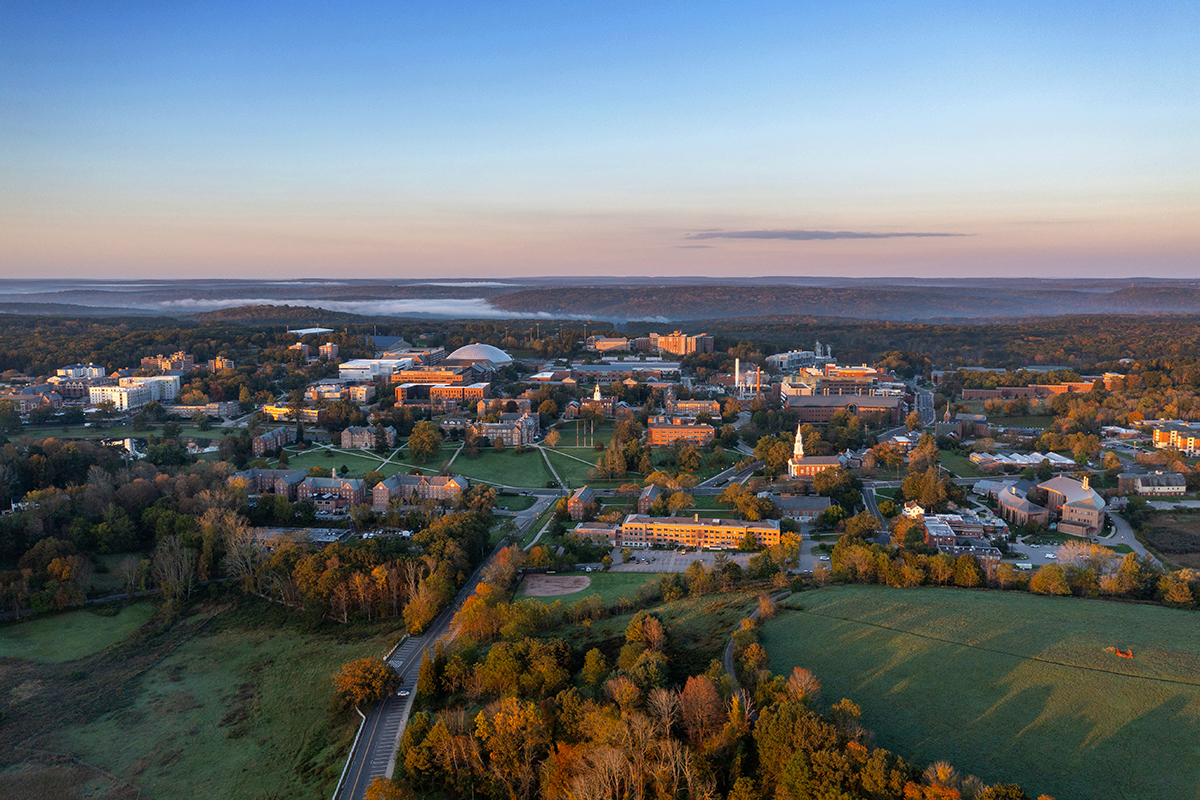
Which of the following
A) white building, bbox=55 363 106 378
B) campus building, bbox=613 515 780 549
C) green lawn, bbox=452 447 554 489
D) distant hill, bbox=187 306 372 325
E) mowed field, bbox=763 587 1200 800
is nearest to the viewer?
mowed field, bbox=763 587 1200 800

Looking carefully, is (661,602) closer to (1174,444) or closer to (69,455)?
(69,455)

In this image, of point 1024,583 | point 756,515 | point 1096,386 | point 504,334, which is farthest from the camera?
point 504,334

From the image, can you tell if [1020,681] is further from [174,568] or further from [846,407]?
[846,407]

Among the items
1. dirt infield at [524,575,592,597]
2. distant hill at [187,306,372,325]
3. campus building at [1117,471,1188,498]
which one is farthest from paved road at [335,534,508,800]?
distant hill at [187,306,372,325]

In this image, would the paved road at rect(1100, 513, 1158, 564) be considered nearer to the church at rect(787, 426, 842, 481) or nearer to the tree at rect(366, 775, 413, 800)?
the church at rect(787, 426, 842, 481)

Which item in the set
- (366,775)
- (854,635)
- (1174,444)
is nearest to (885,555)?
(854,635)

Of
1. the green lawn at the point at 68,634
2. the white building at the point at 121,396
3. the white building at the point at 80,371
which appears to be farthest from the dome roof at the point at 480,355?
the green lawn at the point at 68,634
